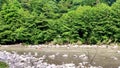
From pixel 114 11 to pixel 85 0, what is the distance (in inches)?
262

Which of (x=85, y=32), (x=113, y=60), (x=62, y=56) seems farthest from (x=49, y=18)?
(x=113, y=60)

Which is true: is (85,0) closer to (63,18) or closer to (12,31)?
(63,18)

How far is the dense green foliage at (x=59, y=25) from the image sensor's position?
995 inches

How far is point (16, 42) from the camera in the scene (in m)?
27.3

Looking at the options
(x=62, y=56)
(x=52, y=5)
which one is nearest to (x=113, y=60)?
(x=62, y=56)

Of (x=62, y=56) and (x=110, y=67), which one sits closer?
(x=110, y=67)

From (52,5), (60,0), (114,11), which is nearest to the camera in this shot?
(114,11)

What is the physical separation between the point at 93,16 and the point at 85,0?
6.25m

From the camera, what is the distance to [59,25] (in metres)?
26.5

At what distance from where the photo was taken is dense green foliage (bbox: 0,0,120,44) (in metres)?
25.3

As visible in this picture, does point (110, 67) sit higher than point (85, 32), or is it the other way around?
point (110, 67)

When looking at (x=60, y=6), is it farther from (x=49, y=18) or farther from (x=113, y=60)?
(x=113, y=60)

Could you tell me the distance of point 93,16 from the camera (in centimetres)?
2573

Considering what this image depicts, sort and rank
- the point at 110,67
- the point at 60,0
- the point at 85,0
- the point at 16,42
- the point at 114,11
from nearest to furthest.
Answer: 1. the point at 110,67
2. the point at 114,11
3. the point at 16,42
4. the point at 85,0
5. the point at 60,0
